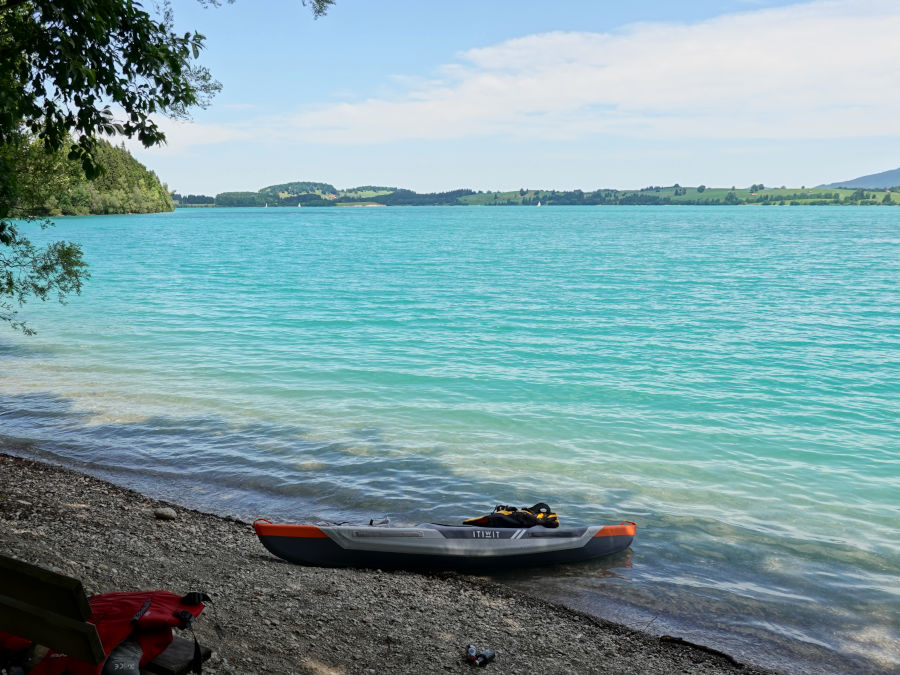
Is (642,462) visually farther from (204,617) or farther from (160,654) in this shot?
(160,654)

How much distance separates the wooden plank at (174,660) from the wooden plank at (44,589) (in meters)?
0.91

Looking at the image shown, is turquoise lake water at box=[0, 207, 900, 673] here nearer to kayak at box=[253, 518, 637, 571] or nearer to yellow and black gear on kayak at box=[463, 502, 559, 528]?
kayak at box=[253, 518, 637, 571]

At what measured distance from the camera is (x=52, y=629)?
2.90 metres

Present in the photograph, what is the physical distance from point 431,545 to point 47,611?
557 cm

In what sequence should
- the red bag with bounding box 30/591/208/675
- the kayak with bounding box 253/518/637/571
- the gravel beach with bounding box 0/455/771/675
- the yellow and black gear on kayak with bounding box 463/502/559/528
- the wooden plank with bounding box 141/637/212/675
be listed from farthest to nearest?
1. the yellow and black gear on kayak with bounding box 463/502/559/528
2. the kayak with bounding box 253/518/637/571
3. the gravel beach with bounding box 0/455/771/675
4. the wooden plank with bounding box 141/637/212/675
5. the red bag with bounding box 30/591/208/675

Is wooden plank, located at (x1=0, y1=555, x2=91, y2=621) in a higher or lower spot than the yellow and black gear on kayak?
higher

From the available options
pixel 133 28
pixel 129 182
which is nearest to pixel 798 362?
pixel 133 28

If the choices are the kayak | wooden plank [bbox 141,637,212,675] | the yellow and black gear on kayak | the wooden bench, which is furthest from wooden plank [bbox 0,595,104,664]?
the yellow and black gear on kayak

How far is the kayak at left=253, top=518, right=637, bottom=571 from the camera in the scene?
801 centimetres

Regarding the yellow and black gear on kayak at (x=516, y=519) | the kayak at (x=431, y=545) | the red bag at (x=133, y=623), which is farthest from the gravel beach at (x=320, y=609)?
the red bag at (x=133, y=623)

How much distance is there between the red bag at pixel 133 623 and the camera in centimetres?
336

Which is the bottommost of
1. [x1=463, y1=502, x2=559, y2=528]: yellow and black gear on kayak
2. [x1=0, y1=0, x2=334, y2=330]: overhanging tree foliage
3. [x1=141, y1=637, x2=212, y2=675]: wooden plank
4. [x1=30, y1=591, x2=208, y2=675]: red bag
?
[x1=463, y1=502, x2=559, y2=528]: yellow and black gear on kayak

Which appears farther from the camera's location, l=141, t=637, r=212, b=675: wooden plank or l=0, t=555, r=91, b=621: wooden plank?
l=141, t=637, r=212, b=675: wooden plank

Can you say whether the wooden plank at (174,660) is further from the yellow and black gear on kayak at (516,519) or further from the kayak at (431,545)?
the yellow and black gear on kayak at (516,519)
